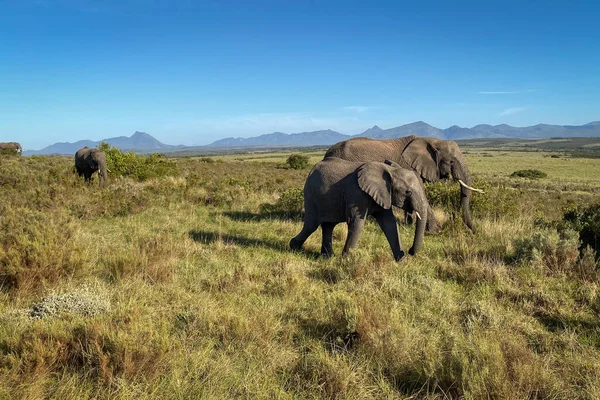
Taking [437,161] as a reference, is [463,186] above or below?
below

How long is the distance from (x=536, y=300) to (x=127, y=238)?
7.42 meters

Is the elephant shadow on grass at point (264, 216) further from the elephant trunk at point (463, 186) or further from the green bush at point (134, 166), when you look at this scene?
the green bush at point (134, 166)

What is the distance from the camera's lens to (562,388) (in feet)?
9.23

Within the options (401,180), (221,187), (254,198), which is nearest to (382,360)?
(401,180)

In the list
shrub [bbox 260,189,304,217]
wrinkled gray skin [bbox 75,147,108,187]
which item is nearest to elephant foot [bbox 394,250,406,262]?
shrub [bbox 260,189,304,217]

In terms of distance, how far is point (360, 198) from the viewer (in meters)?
6.48

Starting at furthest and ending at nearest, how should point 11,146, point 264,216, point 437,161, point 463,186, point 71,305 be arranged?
point 11,146, point 264,216, point 437,161, point 463,186, point 71,305

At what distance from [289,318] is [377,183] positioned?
3.07 meters

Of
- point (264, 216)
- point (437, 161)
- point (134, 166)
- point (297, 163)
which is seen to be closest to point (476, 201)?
point (437, 161)

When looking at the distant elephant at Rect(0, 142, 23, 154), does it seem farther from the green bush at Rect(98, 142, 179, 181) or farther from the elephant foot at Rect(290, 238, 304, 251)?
the elephant foot at Rect(290, 238, 304, 251)

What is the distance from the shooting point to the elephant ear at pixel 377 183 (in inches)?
248

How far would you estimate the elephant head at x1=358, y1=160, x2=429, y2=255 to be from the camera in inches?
248

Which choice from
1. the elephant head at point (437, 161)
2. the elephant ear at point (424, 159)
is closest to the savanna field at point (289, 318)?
the elephant head at point (437, 161)

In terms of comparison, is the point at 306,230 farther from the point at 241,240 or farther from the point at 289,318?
A: the point at 289,318
